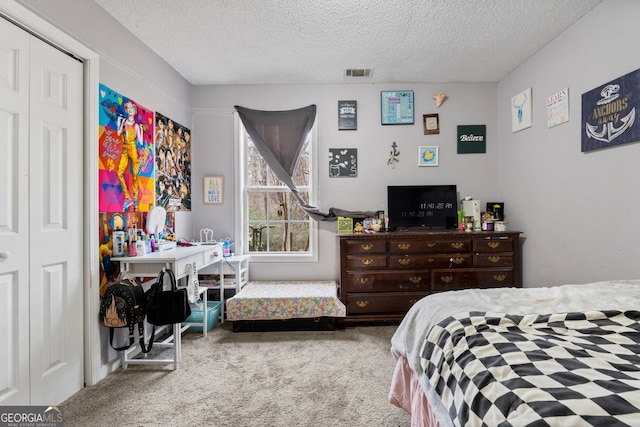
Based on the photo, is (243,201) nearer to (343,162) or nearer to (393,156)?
(343,162)

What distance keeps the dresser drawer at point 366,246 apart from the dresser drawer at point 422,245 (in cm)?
9

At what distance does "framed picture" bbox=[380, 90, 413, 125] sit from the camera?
11.8ft

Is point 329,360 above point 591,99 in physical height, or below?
below

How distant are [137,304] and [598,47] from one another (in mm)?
3867

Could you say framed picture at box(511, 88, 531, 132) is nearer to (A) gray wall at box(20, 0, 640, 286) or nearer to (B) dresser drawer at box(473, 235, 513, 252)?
(A) gray wall at box(20, 0, 640, 286)

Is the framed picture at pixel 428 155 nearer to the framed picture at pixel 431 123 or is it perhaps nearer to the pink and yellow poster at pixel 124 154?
the framed picture at pixel 431 123

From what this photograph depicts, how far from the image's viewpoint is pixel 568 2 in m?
2.26

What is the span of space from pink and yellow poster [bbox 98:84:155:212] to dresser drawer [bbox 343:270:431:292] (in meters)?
2.05

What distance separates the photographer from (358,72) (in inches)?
131

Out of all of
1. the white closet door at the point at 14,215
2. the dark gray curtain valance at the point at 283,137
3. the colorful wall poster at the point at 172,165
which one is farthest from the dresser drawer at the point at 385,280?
the white closet door at the point at 14,215

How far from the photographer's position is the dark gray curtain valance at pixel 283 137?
3.54 m

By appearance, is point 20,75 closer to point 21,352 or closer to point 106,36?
point 106,36

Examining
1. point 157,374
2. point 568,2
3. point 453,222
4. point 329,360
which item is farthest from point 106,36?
point 453,222

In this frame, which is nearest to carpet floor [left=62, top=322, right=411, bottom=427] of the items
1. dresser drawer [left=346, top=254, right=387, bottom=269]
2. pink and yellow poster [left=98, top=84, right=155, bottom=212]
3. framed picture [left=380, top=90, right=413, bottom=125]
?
dresser drawer [left=346, top=254, right=387, bottom=269]
